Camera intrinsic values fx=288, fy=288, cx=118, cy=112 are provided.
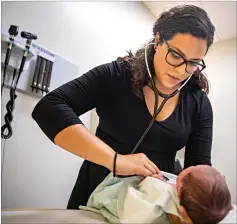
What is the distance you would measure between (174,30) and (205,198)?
536 mm

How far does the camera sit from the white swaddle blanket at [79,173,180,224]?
69 centimetres

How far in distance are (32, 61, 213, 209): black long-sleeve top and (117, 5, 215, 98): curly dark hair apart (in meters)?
0.04

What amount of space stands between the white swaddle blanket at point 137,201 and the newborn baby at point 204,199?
3 centimetres

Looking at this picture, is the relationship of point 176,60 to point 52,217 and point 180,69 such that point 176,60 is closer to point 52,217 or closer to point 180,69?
point 180,69

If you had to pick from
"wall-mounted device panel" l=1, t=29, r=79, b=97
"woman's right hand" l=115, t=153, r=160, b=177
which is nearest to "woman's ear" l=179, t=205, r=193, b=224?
"woman's right hand" l=115, t=153, r=160, b=177

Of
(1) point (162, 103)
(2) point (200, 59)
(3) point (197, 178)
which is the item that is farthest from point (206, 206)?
(2) point (200, 59)

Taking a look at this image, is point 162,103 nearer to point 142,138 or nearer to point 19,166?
point 142,138

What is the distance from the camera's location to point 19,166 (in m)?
1.53

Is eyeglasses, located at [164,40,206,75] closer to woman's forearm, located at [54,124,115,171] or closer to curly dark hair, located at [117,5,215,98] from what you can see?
curly dark hair, located at [117,5,215,98]

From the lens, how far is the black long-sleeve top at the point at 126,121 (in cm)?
95

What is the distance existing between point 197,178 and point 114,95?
0.40 meters

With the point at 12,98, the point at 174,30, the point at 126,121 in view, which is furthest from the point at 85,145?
the point at 12,98

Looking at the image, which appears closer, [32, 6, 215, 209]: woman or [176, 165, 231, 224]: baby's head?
[176, 165, 231, 224]: baby's head

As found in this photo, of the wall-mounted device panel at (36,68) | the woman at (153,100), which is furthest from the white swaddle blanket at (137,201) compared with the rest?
the wall-mounted device panel at (36,68)
